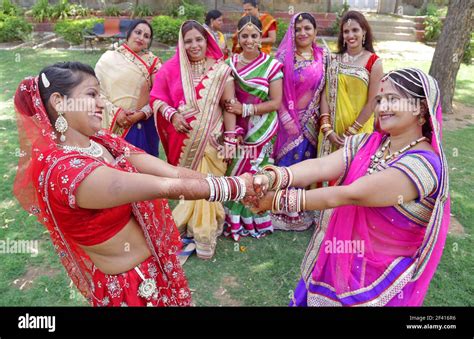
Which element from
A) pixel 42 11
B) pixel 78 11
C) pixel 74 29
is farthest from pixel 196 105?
pixel 42 11

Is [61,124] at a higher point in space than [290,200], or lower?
higher

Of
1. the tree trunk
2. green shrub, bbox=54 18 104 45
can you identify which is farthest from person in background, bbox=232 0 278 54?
green shrub, bbox=54 18 104 45

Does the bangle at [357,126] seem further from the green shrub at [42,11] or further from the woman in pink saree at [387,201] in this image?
the green shrub at [42,11]

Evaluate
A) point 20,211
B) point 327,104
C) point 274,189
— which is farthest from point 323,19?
point 274,189

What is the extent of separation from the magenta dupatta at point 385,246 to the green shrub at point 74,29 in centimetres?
1161

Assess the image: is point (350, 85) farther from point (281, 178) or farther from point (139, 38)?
point (139, 38)

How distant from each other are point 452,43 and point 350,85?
4330 mm

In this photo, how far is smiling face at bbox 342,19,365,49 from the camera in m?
3.81

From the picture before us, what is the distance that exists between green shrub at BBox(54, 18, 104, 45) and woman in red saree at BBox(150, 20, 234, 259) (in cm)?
955

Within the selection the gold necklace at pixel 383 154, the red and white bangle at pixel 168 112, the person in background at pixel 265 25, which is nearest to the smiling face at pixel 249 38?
the red and white bangle at pixel 168 112

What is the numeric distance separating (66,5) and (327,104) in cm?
1290

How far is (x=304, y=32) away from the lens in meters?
3.87

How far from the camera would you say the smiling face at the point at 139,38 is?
4.04m

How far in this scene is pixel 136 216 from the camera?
210 cm
